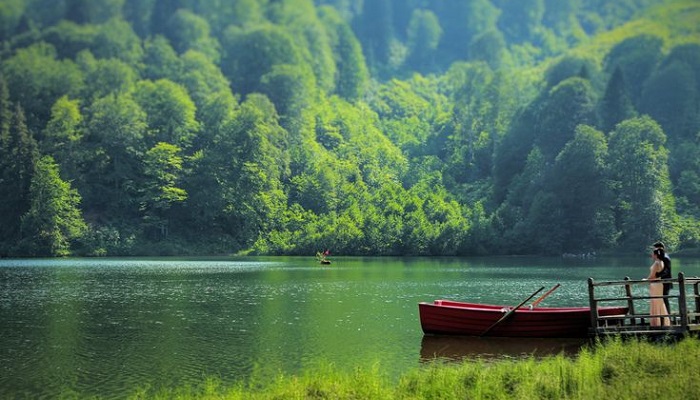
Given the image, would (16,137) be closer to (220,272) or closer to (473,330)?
(220,272)

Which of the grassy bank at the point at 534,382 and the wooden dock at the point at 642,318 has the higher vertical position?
the wooden dock at the point at 642,318

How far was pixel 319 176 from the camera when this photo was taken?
146 meters

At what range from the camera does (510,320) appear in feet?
110

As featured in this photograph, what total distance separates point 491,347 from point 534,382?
1154 centimetres

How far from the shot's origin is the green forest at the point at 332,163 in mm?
120062

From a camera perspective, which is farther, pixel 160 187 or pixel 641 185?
pixel 160 187

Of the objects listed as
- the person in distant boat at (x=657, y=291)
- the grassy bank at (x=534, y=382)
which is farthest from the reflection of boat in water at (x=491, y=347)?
the grassy bank at (x=534, y=382)

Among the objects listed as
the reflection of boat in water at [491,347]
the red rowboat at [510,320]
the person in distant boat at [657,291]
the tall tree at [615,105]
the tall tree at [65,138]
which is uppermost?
the tall tree at [615,105]

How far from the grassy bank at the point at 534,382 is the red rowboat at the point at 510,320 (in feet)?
27.9

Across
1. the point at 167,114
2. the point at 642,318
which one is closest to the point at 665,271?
the point at 642,318

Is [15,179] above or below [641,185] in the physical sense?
above

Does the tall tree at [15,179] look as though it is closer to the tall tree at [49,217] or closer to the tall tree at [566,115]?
the tall tree at [49,217]

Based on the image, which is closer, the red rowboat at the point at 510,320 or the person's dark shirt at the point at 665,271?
the person's dark shirt at the point at 665,271

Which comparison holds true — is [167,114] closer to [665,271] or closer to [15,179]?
[15,179]
